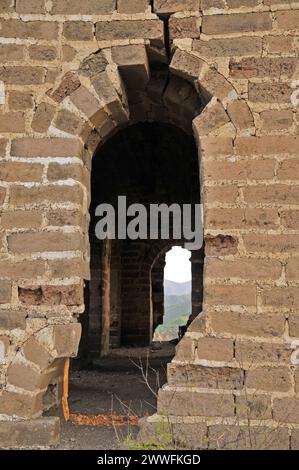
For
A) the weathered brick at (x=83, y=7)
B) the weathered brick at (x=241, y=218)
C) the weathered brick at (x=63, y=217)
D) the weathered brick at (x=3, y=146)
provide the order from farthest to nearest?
the weathered brick at (x=83, y=7), the weathered brick at (x=3, y=146), the weathered brick at (x=63, y=217), the weathered brick at (x=241, y=218)

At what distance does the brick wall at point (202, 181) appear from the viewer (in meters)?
3.46

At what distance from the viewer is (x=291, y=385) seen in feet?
11.2

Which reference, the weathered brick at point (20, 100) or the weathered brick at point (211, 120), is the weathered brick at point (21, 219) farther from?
the weathered brick at point (211, 120)

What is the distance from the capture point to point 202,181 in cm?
374

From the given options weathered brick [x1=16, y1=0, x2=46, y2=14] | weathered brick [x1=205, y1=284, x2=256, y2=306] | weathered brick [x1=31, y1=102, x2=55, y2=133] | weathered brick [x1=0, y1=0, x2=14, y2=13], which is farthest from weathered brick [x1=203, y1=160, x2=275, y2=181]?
weathered brick [x1=0, y1=0, x2=14, y2=13]

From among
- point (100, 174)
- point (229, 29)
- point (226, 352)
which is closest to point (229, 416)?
point (226, 352)

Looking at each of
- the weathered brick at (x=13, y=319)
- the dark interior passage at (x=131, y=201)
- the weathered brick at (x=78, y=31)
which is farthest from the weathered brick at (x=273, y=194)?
the dark interior passage at (x=131, y=201)

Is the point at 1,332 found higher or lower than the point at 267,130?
lower

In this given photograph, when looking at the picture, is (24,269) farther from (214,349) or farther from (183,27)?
(183,27)

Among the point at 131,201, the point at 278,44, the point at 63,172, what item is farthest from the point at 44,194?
the point at 131,201

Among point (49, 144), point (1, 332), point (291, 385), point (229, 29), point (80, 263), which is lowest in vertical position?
point (291, 385)

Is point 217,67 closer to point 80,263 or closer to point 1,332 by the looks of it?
point 80,263

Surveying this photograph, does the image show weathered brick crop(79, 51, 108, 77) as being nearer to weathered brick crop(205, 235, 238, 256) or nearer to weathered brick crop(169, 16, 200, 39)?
weathered brick crop(169, 16, 200, 39)

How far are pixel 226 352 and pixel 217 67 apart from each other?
6.79ft
